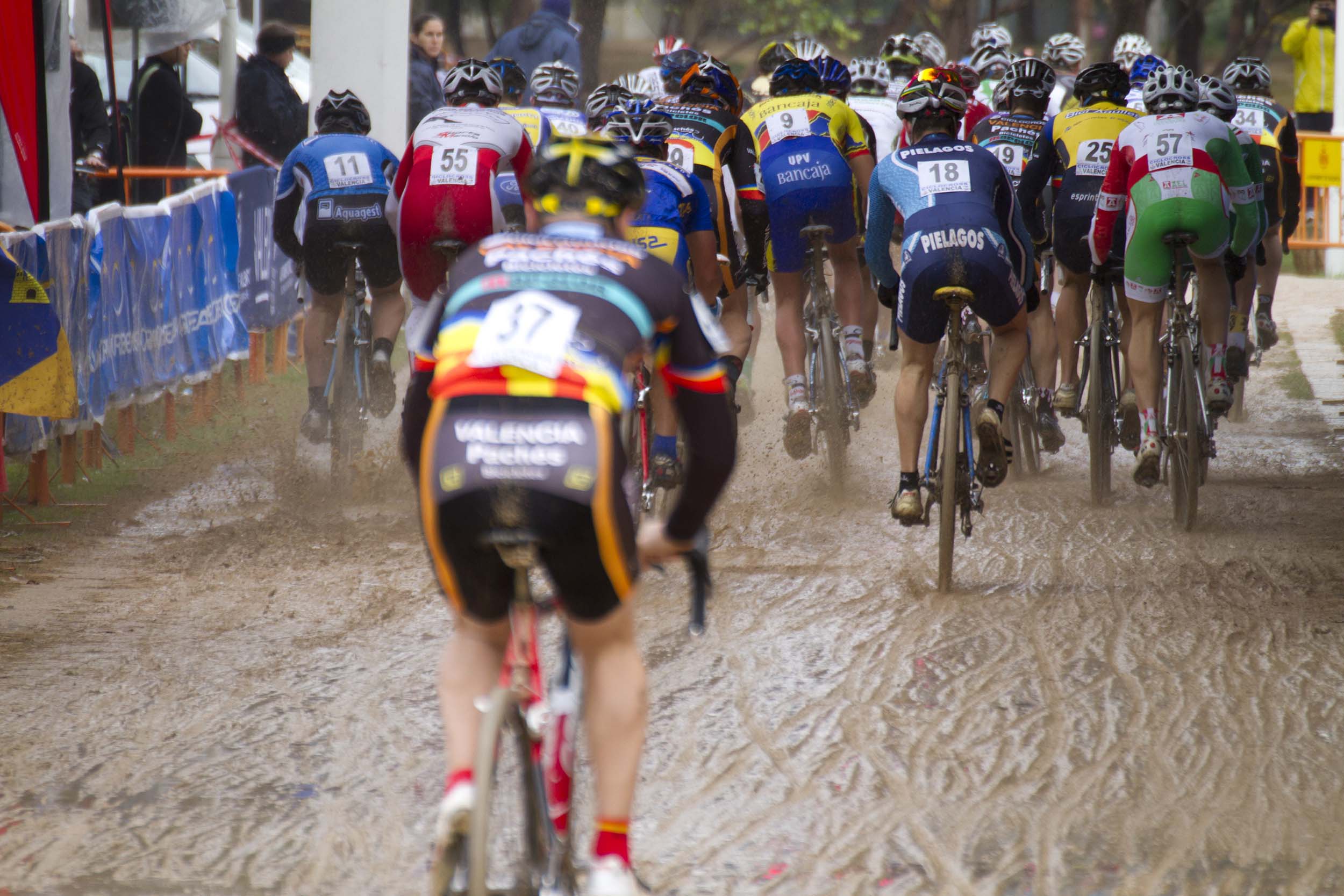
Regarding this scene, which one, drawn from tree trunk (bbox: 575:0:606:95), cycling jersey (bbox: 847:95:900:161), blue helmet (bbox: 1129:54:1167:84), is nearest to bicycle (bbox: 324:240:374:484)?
cycling jersey (bbox: 847:95:900:161)

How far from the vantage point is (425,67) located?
1873cm

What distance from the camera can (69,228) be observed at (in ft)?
33.0

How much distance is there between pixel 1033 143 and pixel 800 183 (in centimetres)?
156

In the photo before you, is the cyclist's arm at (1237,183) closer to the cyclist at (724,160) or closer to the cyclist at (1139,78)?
the cyclist at (724,160)

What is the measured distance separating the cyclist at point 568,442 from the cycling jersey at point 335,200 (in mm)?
6691

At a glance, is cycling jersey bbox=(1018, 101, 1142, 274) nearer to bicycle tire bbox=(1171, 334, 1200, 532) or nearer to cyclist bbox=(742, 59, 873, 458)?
cyclist bbox=(742, 59, 873, 458)

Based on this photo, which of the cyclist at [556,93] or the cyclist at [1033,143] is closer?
the cyclist at [1033,143]

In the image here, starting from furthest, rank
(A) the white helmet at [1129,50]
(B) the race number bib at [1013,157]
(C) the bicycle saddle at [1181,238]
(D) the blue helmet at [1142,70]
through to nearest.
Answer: (A) the white helmet at [1129,50], (D) the blue helmet at [1142,70], (B) the race number bib at [1013,157], (C) the bicycle saddle at [1181,238]

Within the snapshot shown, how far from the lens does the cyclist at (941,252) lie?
7746 millimetres

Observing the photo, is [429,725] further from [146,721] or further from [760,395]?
[760,395]

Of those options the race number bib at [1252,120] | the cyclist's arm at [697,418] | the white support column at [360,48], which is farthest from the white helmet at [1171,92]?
the white support column at [360,48]

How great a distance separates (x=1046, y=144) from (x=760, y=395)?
14.3 ft

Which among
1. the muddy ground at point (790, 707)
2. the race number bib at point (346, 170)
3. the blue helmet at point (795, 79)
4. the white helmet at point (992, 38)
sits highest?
the white helmet at point (992, 38)

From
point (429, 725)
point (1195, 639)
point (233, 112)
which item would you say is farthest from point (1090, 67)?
point (233, 112)
